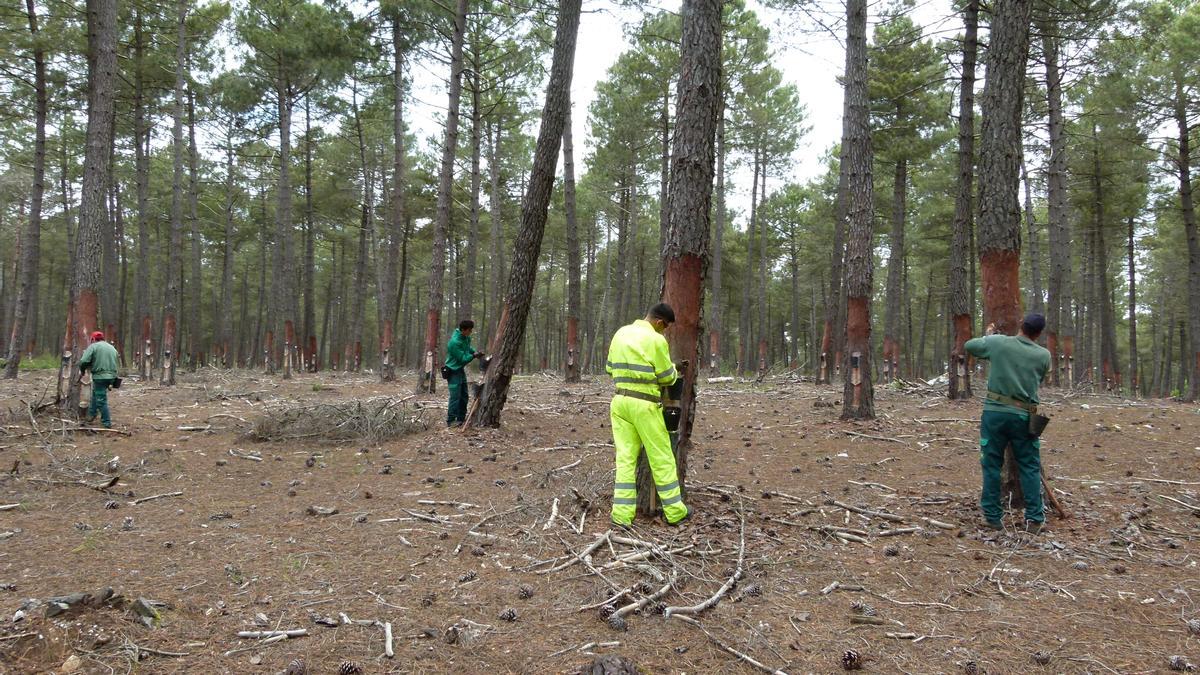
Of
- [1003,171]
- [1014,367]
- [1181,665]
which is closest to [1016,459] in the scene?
[1014,367]

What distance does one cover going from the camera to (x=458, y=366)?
8750 millimetres

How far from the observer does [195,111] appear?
2147cm

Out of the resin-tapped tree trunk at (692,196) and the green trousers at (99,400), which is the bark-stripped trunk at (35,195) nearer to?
the green trousers at (99,400)

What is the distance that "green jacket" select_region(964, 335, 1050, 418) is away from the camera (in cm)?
484

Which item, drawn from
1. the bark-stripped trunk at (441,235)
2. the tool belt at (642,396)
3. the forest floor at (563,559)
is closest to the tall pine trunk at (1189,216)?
the forest floor at (563,559)

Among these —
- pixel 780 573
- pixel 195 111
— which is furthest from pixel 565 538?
pixel 195 111

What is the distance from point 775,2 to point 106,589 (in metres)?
14.1

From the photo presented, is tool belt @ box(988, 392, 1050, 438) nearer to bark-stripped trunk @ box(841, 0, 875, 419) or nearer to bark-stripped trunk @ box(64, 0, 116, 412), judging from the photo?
bark-stripped trunk @ box(841, 0, 875, 419)

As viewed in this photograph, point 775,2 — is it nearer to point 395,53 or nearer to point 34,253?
point 395,53

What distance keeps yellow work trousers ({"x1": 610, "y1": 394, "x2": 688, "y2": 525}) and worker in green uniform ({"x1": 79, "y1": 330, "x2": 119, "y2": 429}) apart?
8.14 m

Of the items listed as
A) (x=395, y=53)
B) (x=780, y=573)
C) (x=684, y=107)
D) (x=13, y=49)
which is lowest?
(x=780, y=573)

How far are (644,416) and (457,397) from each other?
192 inches

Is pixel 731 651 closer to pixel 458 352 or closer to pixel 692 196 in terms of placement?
pixel 692 196

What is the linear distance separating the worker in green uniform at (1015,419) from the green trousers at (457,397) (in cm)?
632
